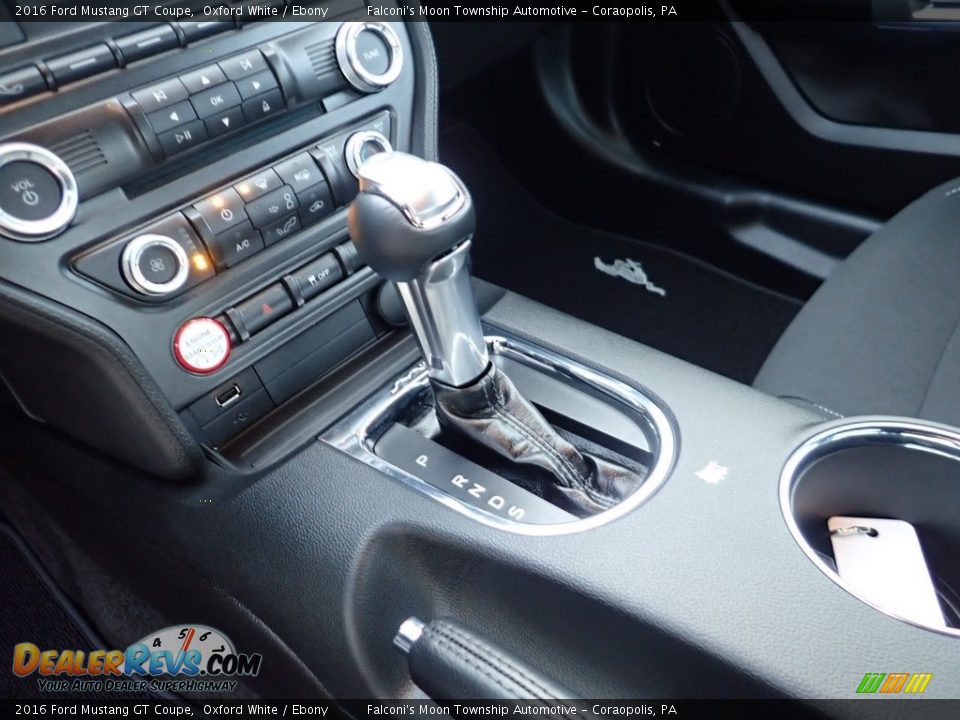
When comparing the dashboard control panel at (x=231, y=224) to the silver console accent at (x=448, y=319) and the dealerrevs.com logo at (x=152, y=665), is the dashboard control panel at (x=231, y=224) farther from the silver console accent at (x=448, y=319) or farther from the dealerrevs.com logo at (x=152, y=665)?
the dealerrevs.com logo at (x=152, y=665)

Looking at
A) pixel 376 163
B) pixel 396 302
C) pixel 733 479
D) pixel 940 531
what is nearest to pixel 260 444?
pixel 396 302

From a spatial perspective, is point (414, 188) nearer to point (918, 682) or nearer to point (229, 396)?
point (229, 396)

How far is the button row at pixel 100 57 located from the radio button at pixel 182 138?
6cm

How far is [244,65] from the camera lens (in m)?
0.69

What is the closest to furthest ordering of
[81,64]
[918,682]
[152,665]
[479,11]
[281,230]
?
1. [918,682]
2. [81,64]
3. [281,230]
4. [152,665]
5. [479,11]

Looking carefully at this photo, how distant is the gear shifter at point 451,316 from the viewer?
559mm

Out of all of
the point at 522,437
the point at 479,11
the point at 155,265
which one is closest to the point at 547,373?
the point at 522,437

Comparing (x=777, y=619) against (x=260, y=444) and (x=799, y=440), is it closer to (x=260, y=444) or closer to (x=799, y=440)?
(x=799, y=440)

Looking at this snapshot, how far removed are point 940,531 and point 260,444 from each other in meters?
0.57

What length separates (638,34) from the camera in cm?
146

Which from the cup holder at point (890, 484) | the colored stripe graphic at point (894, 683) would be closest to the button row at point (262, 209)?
the cup holder at point (890, 484)

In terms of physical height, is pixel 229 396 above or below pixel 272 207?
below

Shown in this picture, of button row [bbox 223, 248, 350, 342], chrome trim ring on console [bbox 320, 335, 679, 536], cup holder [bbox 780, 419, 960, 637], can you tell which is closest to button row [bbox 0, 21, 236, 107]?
button row [bbox 223, 248, 350, 342]

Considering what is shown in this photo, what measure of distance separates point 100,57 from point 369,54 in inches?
9.6
